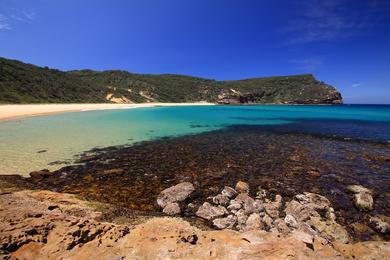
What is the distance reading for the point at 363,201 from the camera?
8.16 m

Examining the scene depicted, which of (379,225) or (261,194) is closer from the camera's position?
(379,225)

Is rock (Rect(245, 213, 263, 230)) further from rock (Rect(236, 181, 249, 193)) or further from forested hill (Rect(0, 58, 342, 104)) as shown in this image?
forested hill (Rect(0, 58, 342, 104))

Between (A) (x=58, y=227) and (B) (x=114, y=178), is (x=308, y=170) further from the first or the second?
(A) (x=58, y=227)

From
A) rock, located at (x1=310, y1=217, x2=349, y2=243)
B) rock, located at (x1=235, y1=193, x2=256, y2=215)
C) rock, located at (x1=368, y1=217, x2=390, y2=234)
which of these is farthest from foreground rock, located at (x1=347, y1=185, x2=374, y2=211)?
rock, located at (x1=235, y1=193, x2=256, y2=215)

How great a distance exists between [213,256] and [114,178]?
7978mm

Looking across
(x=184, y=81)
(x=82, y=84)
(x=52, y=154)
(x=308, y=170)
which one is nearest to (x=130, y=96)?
(x=82, y=84)

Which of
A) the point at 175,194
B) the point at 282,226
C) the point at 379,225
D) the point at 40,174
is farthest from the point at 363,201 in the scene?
the point at 40,174

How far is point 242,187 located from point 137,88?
11657 centimetres

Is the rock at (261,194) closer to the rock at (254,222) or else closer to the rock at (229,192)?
the rock at (229,192)

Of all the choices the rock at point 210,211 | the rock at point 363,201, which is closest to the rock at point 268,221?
the rock at point 210,211

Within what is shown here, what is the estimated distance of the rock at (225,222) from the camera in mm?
6559

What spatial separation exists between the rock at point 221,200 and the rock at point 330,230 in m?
2.79

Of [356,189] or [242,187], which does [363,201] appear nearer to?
[356,189]

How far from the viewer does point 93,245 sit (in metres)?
3.52
